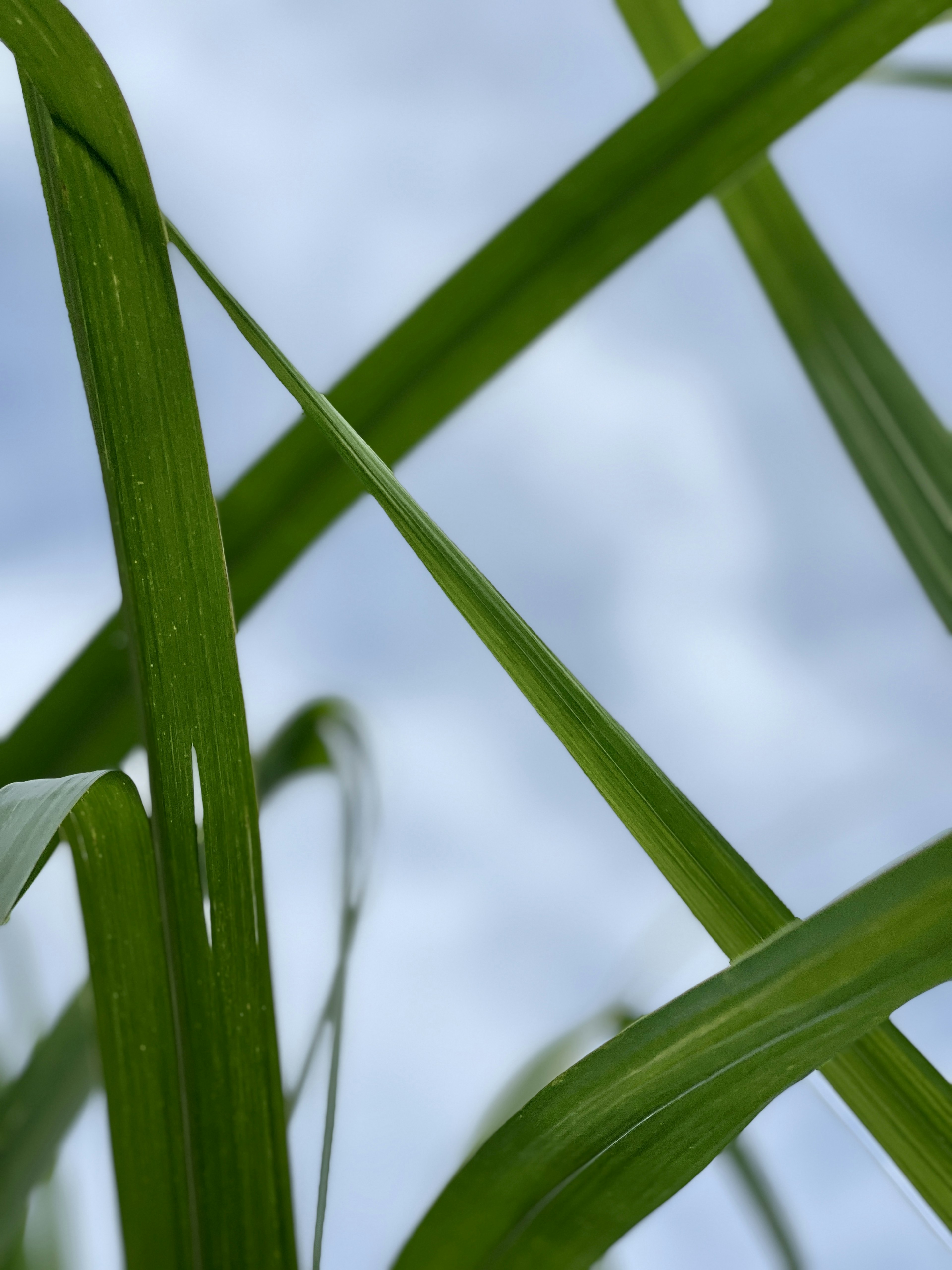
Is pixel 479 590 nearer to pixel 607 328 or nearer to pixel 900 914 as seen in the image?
pixel 900 914

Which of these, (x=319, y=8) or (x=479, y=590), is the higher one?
(x=319, y=8)

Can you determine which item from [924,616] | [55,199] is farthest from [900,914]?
[924,616]

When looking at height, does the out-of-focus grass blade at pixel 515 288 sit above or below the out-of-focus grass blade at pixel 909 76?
below

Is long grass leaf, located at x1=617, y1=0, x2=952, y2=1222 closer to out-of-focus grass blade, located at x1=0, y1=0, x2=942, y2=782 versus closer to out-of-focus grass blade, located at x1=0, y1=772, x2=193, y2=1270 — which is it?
out-of-focus grass blade, located at x1=0, y1=0, x2=942, y2=782

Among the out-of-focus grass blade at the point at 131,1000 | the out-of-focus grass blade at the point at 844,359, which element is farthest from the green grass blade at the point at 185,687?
the out-of-focus grass blade at the point at 844,359

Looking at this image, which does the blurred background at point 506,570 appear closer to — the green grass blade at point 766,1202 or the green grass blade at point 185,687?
the green grass blade at point 766,1202

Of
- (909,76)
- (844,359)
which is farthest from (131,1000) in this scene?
(909,76)
